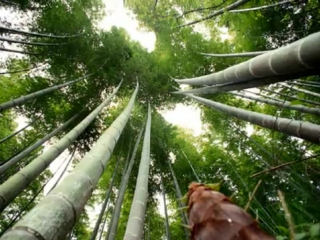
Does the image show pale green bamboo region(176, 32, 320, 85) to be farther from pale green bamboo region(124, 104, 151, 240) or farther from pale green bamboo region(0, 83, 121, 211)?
pale green bamboo region(0, 83, 121, 211)

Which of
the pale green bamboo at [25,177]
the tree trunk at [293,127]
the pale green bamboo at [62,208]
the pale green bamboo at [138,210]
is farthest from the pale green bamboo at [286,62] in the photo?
the pale green bamboo at [25,177]

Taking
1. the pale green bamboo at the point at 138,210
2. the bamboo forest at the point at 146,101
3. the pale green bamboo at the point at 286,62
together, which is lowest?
the pale green bamboo at the point at 286,62

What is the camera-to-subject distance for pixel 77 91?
767 centimetres

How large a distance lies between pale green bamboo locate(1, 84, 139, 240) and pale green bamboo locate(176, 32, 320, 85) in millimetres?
1066

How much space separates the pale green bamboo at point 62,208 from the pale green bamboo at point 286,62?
1.07 m

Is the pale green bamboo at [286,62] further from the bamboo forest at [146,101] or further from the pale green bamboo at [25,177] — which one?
the pale green bamboo at [25,177]

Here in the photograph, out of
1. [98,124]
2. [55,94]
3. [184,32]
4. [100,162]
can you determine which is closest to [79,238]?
[98,124]

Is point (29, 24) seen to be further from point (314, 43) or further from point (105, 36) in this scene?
point (314, 43)

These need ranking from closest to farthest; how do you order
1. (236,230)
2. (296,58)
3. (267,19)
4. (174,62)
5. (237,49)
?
(236,230) → (296,58) → (267,19) → (237,49) → (174,62)

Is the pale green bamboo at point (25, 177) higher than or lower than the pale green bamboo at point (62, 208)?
higher

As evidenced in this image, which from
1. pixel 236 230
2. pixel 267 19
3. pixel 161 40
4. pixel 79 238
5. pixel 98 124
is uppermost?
pixel 161 40

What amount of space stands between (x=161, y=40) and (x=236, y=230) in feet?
25.2

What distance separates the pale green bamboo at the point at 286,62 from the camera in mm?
1267

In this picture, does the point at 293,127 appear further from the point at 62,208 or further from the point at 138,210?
the point at 62,208
